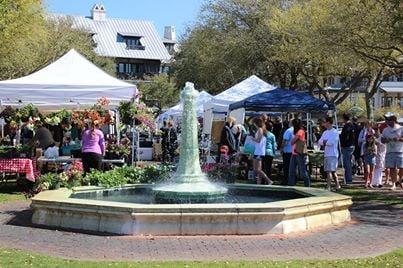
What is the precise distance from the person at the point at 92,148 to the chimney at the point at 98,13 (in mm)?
74346

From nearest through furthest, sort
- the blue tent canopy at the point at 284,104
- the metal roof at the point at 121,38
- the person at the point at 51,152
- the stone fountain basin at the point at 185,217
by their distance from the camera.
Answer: the stone fountain basin at the point at 185,217, the person at the point at 51,152, the blue tent canopy at the point at 284,104, the metal roof at the point at 121,38

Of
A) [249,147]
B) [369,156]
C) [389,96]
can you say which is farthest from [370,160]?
[389,96]

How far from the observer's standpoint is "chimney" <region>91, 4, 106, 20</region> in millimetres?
86812

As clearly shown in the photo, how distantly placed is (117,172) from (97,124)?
61.8 inches

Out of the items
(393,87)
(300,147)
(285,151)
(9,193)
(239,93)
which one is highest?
(393,87)

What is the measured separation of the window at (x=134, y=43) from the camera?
8531 cm

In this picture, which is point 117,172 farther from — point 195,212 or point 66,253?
point 66,253

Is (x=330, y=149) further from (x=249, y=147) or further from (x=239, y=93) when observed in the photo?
(x=239, y=93)

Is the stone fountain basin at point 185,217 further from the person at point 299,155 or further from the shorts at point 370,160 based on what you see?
the shorts at point 370,160

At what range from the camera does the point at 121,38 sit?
281 feet

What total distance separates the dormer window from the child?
69822 mm

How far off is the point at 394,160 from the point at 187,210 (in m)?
7.84

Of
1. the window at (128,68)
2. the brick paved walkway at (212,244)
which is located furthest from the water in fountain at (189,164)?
the window at (128,68)

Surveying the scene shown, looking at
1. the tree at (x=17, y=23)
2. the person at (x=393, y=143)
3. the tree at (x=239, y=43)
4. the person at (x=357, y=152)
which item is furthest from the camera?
the tree at (x=239, y=43)
